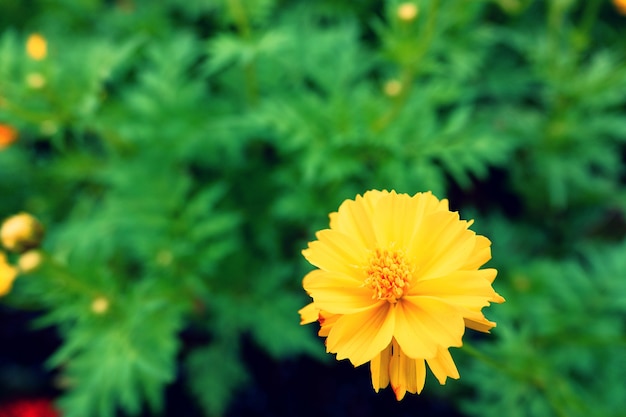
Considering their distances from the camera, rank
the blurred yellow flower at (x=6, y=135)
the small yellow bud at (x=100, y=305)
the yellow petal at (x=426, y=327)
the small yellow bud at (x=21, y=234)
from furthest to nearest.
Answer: the blurred yellow flower at (x=6, y=135), the small yellow bud at (x=100, y=305), the small yellow bud at (x=21, y=234), the yellow petal at (x=426, y=327)

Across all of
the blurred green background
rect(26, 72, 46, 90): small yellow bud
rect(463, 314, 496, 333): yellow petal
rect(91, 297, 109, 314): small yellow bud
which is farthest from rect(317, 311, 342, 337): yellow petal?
rect(26, 72, 46, 90): small yellow bud

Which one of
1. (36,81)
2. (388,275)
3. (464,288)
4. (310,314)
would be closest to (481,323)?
(464,288)

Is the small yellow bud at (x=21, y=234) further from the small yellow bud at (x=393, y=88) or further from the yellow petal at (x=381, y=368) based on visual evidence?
the small yellow bud at (x=393, y=88)

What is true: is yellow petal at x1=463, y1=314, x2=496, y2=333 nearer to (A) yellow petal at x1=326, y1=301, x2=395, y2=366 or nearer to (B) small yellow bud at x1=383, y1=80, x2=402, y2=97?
(A) yellow petal at x1=326, y1=301, x2=395, y2=366

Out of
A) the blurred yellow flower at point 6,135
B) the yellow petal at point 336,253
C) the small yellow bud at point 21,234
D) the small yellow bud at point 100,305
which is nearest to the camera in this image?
the yellow petal at point 336,253

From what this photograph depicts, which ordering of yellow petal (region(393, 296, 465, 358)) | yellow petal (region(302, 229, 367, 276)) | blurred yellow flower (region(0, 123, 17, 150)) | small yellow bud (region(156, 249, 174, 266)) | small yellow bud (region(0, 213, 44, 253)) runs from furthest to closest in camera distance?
1. blurred yellow flower (region(0, 123, 17, 150))
2. small yellow bud (region(156, 249, 174, 266))
3. small yellow bud (region(0, 213, 44, 253))
4. yellow petal (region(302, 229, 367, 276))
5. yellow petal (region(393, 296, 465, 358))

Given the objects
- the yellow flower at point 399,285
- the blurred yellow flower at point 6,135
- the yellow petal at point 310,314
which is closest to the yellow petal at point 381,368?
the yellow flower at point 399,285
